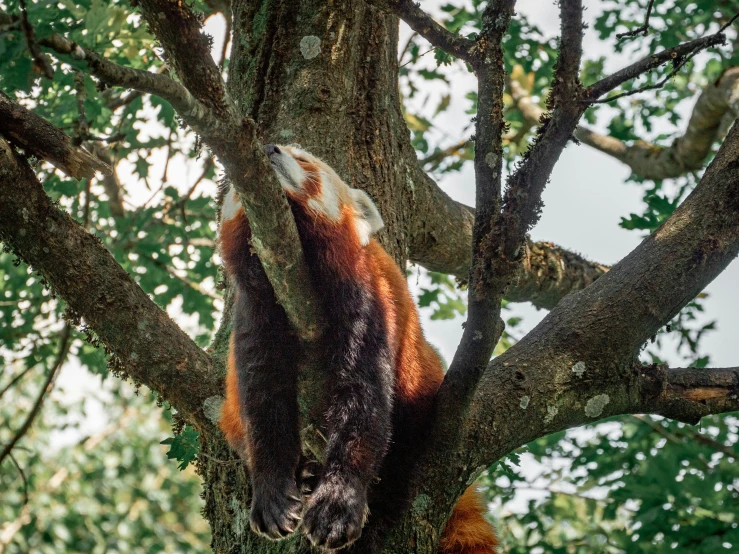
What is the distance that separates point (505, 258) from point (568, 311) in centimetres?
86

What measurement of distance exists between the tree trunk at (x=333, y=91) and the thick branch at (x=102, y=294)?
44 centimetres

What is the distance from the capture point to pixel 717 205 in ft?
10.4

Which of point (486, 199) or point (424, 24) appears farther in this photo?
point (424, 24)

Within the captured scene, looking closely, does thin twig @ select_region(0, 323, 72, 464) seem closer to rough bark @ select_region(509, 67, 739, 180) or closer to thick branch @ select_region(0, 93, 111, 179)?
thick branch @ select_region(0, 93, 111, 179)

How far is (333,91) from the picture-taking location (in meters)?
3.91

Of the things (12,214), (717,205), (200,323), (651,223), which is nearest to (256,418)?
(12,214)

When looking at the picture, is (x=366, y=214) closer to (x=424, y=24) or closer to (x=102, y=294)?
(x=424, y=24)

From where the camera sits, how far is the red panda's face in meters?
3.27

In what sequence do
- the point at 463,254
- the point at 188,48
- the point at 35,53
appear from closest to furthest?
1. the point at 35,53
2. the point at 188,48
3. the point at 463,254

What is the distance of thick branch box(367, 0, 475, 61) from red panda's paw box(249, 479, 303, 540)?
1785 mm

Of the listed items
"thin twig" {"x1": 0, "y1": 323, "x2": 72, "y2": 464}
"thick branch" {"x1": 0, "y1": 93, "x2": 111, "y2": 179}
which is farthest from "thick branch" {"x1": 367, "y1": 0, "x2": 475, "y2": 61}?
"thin twig" {"x1": 0, "y1": 323, "x2": 72, "y2": 464}

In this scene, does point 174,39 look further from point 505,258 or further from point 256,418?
point 256,418

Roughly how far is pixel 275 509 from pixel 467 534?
917 mm

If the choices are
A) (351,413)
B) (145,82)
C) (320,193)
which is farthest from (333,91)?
(145,82)
